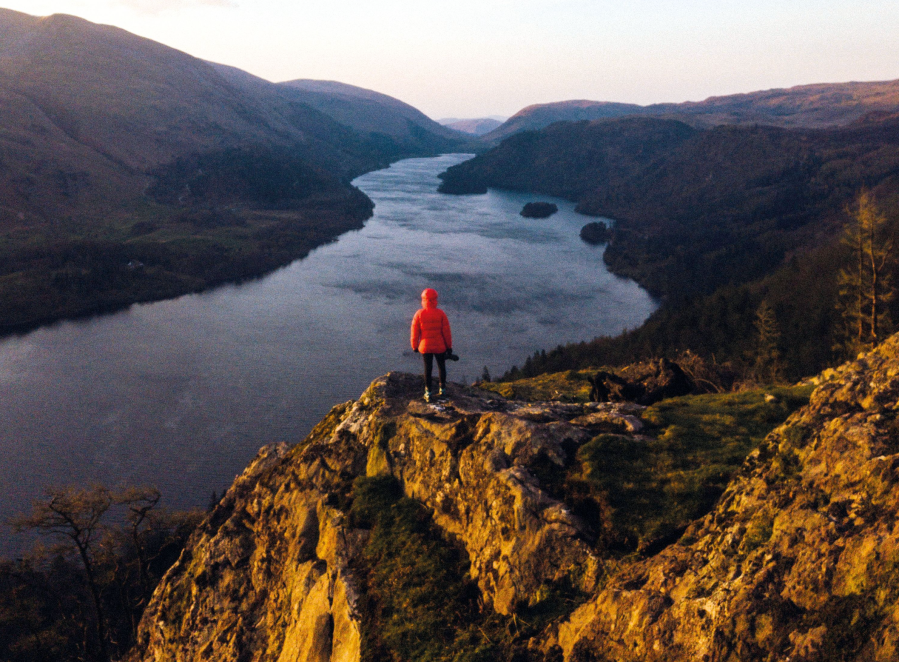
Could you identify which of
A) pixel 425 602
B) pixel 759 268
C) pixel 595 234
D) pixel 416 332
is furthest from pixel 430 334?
pixel 595 234

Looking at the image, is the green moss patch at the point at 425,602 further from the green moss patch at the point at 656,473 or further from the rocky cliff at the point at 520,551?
the green moss patch at the point at 656,473

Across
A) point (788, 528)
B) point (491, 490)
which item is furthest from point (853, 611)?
point (491, 490)

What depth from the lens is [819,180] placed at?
180 metres

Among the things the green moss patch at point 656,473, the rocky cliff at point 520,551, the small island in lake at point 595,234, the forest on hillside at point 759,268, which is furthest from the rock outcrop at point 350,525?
the small island in lake at point 595,234

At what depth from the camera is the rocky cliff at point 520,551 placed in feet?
21.1

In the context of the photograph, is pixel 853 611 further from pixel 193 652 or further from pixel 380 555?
pixel 193 652

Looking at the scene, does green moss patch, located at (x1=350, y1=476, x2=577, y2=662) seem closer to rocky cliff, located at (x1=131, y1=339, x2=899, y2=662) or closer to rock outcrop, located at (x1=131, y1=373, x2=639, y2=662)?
rocky cliff, located at (x1=131, y1=339, x2=899, y2=662)

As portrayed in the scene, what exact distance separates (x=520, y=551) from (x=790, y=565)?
4.07 metres

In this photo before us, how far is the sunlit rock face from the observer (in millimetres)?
5867

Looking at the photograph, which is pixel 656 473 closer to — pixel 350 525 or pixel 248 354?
pixel 350 525

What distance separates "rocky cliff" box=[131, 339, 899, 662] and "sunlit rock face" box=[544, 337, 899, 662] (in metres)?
0.02

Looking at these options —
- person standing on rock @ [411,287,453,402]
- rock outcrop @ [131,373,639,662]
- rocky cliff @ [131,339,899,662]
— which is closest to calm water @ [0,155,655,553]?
rock outcrop @ [131,373,639,662]

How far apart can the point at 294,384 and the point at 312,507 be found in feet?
217

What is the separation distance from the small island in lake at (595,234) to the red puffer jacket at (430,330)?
559 ft
